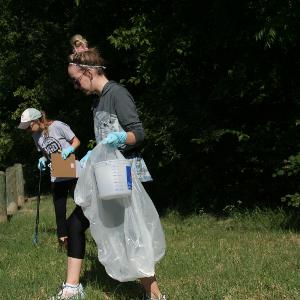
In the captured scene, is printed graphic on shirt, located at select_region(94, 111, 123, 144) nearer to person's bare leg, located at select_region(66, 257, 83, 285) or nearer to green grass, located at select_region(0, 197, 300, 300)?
person's bare leg, located at select_region(66, 257, 83, 285)

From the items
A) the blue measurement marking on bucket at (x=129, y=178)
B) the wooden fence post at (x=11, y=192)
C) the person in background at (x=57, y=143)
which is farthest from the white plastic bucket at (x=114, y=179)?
the wooden fence post at (x=11, y=192)

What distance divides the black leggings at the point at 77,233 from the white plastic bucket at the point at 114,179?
46 cm

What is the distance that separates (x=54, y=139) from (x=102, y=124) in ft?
8.49

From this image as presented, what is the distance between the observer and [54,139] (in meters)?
6.57

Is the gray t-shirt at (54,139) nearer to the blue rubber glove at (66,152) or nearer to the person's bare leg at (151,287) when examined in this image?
the blue rubber glove at (66,152)

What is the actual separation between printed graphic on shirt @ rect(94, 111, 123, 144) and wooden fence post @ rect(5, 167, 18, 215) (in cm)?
864

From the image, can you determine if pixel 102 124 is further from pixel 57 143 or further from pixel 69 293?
pixel 57 143

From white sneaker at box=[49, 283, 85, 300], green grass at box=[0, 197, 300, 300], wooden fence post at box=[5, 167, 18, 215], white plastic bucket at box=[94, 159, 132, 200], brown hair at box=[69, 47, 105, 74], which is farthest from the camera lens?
wooden fence post at box=[5, 167, 18, 215]

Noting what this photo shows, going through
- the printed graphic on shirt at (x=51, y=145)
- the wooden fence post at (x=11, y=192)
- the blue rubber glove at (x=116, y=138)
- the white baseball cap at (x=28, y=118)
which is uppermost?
the white baseball cap at (x=28, y=118)

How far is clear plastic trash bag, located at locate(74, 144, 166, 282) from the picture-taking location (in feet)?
12.9

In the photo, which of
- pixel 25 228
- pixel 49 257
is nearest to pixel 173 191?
pixel 25 228

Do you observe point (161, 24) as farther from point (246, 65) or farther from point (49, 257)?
point (49, 257)

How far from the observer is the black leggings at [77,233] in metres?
4.23

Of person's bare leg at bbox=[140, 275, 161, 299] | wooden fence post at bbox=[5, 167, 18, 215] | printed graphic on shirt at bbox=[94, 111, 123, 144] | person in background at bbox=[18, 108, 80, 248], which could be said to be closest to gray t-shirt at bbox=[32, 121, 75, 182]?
person in background at bbox=[18, 108, 80, 248]
